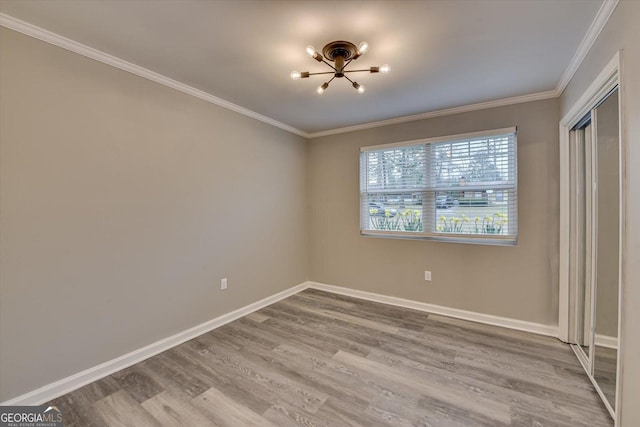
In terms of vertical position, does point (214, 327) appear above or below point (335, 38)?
below

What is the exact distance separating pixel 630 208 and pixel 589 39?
1266 millimetres

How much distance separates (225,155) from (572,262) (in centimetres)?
362

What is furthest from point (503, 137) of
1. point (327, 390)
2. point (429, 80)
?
point (327, 390)

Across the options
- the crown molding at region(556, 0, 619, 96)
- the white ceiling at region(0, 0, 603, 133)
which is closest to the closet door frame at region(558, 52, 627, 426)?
the crown molding at region(556, 0, 619, 96)

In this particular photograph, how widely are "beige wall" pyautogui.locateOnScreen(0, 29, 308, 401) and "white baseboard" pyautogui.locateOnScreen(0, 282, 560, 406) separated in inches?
2.3

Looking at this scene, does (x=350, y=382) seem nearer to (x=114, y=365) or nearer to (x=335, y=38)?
(x=114, y=365)

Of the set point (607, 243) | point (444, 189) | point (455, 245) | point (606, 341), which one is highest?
point (444, 189)

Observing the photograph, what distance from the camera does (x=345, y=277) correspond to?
4.11m

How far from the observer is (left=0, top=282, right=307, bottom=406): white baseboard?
185 centimetres

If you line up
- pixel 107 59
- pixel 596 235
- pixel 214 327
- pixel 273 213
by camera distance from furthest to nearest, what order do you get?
pixel 273 213 < pixel 214 327 < pixel 107 59 < pixel 596 235

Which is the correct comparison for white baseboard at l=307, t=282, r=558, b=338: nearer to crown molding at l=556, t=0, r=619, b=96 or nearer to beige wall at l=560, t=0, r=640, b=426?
beige wall at l=560, t=0, r=640, b=426

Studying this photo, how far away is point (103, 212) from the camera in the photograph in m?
2.17

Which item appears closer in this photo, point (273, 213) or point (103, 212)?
point (103, 212)

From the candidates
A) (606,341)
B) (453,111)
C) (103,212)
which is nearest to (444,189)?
(453,111)
